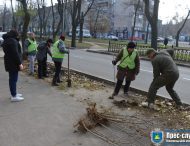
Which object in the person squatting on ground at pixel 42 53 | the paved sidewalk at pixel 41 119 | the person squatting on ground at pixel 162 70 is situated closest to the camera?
the paved sidewalk at pixel 41 119

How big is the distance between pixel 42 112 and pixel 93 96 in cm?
214

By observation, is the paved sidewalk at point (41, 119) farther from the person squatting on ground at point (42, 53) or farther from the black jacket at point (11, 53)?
the person squatting on ground at point (42, 53)

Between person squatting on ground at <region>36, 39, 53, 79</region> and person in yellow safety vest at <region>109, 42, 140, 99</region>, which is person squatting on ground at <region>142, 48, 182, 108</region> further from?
person squatting on ground at <region>36, 39, 53, 79</region>

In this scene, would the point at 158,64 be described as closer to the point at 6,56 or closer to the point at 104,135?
the point at 104,135

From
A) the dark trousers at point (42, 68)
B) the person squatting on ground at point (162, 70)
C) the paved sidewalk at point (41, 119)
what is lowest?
the paved sidewalk at point (41, 119)

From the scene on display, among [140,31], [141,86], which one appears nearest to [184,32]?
[140,31]

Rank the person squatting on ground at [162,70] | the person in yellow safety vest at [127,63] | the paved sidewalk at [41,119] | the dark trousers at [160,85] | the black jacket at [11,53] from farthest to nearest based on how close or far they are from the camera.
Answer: the person in yellow safety vest at [127,63], the black jacket at [11,53], the dark trousers at [160,85], the person squatting on ground at [162,70], the paved sidewalk at [41,119]

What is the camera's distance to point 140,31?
310ft

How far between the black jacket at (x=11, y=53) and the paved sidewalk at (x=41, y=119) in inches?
36.8

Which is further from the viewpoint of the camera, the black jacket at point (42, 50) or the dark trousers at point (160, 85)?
the black jacket at point (42, 50)

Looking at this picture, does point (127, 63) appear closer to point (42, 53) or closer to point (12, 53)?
point (12, 53)

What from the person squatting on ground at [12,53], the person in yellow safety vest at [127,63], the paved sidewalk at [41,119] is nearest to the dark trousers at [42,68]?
the paved sidewalk at [41,119]

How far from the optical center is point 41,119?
245 inches

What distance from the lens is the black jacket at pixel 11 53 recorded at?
24.0 ft
